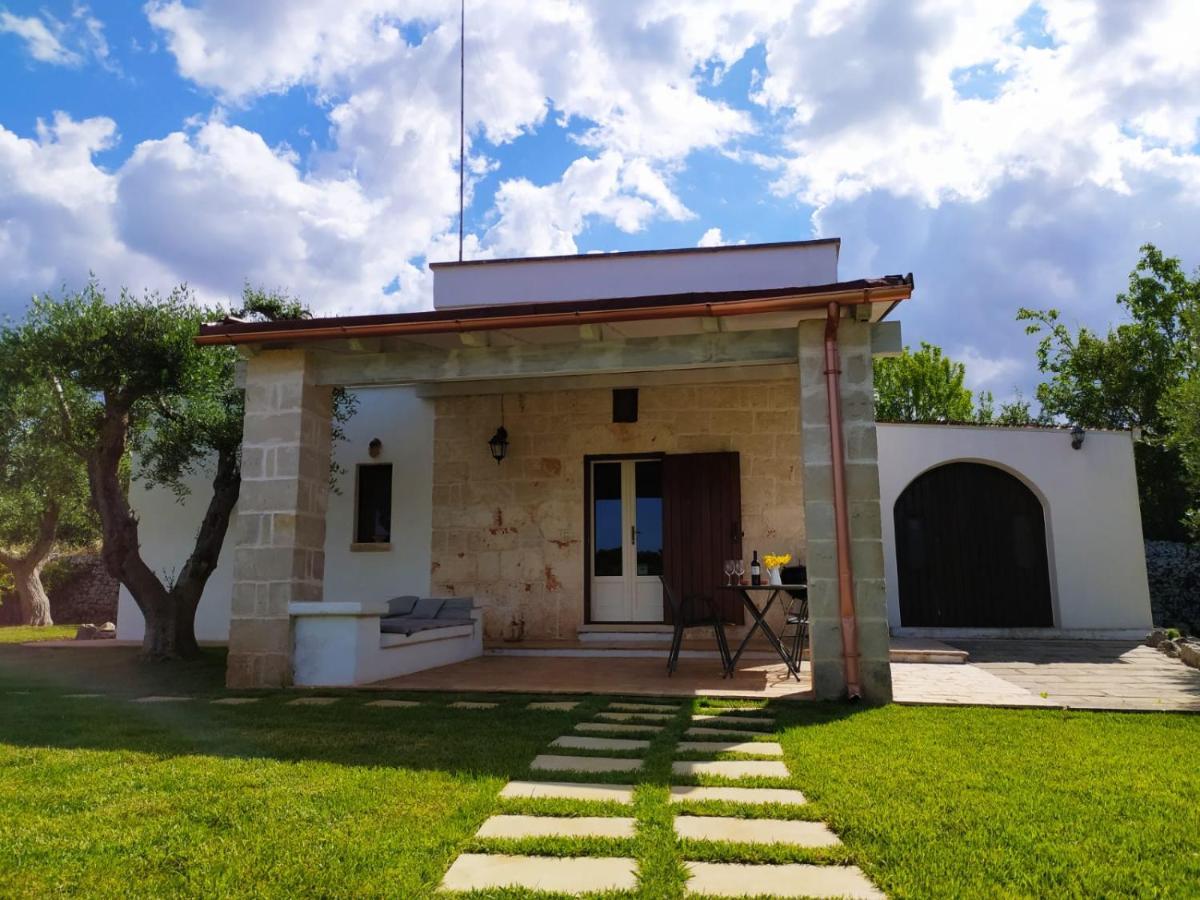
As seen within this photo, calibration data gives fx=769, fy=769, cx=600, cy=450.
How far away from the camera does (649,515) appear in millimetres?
9641

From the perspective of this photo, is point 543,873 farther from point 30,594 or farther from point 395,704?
point 30,594

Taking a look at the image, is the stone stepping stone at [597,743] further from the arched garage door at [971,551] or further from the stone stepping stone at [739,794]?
the arched garage door at [971,551]

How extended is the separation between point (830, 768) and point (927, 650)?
504 cm

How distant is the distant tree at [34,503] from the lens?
34.6 ft

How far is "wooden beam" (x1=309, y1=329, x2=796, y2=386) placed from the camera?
19.5 ft

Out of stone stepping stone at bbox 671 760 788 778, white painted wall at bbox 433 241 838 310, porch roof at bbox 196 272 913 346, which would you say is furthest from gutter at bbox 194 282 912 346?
white painted wall at bbox 433 241 838 310

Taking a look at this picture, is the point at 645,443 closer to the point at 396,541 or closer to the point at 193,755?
the point at 396,541

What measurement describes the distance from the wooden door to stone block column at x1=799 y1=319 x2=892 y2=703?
11.7 feet

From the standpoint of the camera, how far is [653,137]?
10562mm

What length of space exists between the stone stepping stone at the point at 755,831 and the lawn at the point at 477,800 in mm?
66

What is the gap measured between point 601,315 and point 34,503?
1443 cm

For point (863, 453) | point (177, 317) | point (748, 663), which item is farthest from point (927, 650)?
point (177, 317)

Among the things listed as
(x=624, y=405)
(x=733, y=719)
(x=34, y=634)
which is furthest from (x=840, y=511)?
(x=34, y=634)

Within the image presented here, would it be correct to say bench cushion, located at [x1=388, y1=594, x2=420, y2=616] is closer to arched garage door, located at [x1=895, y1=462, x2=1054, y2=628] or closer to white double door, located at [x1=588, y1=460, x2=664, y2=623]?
white double door, located at [x1=588, y1=460, x2=664, y2=623]
